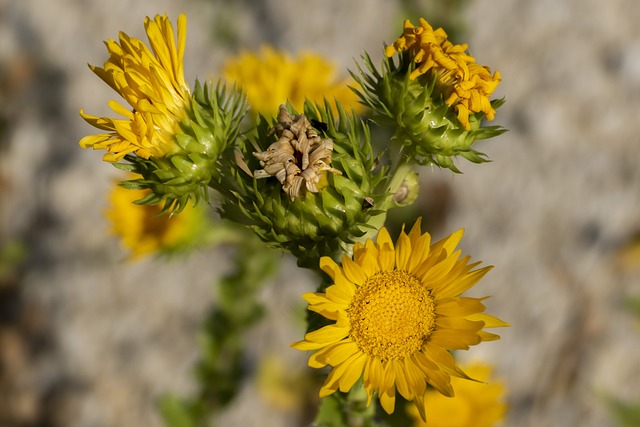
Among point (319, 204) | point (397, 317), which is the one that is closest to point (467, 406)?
point (397, 317)

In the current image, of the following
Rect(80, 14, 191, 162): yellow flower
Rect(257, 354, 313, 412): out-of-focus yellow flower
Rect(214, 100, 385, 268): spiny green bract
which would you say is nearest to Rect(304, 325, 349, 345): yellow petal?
Rect(214, 100, 385, 268): spiny green bract

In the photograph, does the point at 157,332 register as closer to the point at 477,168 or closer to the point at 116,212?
the point at 116,212

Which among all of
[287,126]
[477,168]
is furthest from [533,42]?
[287,126]

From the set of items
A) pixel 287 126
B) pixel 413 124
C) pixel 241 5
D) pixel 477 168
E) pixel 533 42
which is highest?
pixel 533 42

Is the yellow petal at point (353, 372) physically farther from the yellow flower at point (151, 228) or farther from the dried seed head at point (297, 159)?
the yellow flower at point (151, 228)

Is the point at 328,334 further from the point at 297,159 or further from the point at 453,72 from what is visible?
the point at 453,72

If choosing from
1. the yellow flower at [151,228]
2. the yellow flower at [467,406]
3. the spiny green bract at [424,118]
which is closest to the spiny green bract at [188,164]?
the spiny green bract at [424,118]

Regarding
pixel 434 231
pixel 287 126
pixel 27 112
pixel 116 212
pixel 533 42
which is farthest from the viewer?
pixel 27 112
